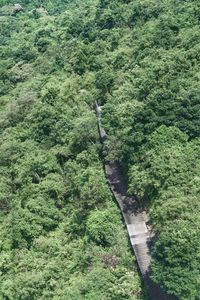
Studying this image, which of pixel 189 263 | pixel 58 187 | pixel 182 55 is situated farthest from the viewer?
pixel 182 55

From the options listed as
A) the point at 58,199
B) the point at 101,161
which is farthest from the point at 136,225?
the point at 58,199

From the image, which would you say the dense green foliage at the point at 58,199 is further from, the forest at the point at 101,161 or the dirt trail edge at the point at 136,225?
the dirt trail edge at the point at 136,225

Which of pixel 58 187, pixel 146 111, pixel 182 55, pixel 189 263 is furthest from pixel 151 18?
pixel 189 263

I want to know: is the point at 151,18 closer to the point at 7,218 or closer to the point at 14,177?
the point at 14,177

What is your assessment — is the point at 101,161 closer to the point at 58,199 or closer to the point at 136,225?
the point at 58,199

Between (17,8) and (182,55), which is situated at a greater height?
(182,55)

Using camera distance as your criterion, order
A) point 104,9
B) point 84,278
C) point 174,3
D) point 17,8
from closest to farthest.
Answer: point 84,278, point 174,3, point 104,9, point 17,8
